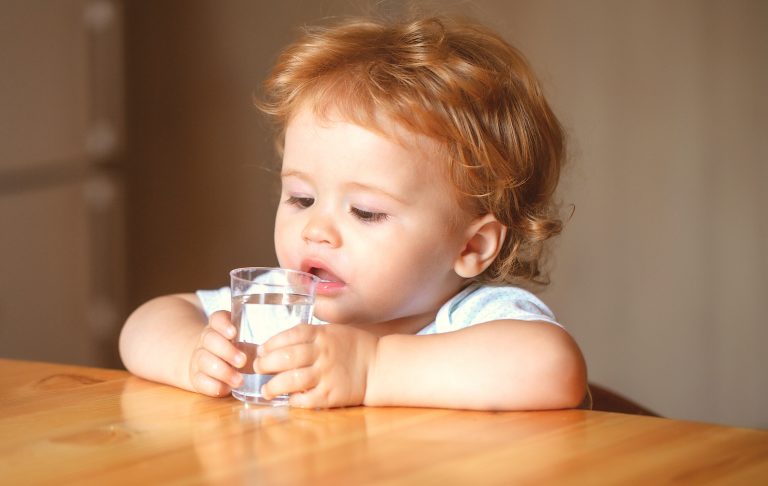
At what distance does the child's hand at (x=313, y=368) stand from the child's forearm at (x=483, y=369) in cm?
2

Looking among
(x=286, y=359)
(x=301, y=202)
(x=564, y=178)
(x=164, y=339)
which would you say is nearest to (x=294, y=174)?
(x=301, y=202)

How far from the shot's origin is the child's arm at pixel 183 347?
0.92 metres

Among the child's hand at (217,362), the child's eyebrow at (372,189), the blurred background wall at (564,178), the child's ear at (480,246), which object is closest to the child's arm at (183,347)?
the child's hand at (217,362)

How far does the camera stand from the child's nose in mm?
1108

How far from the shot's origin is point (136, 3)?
3340 mm

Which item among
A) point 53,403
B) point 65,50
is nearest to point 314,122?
point 53,403

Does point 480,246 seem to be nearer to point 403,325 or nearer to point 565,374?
point 403,325

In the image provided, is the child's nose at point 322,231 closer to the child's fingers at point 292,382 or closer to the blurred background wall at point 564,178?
the child's fingers at point 292,382

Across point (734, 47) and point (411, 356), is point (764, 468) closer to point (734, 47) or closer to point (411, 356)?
point (411, 356)

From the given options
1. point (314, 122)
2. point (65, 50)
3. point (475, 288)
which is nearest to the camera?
point (314, 122)

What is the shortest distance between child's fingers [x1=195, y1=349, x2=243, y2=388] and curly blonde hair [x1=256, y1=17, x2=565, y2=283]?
1.23 ft

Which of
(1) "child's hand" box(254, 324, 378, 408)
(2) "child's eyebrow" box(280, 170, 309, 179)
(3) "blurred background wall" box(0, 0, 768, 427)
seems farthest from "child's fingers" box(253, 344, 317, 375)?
(3) "blurred background wall" box(0, 0, 768, 427)

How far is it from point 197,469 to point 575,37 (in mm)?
3142

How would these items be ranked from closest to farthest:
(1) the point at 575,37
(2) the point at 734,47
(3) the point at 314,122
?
(3) the point at 314,122 < (2) the point at 734,47 < (1) the point at 575,37
